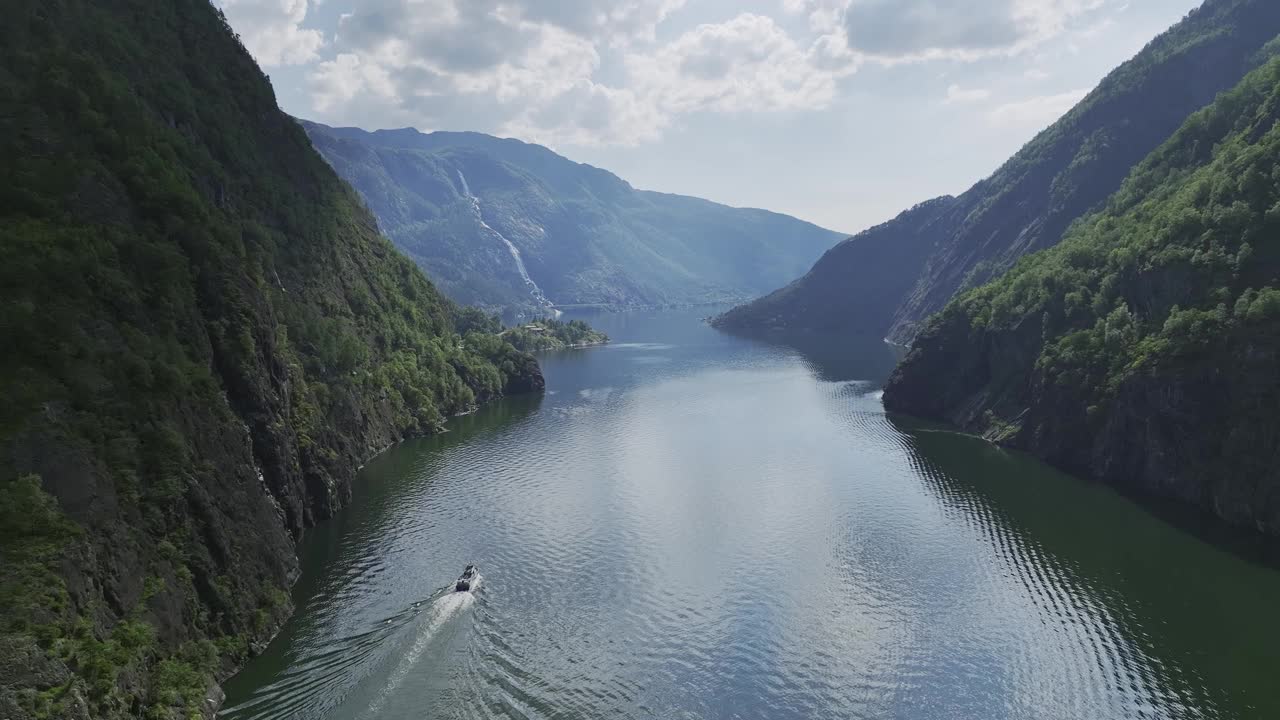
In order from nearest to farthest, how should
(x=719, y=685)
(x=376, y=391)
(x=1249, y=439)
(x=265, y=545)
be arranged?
(x=719, y=685), (x=265, y=545), (x=1249, y=439), (x=376, y=391)

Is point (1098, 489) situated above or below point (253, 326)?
below

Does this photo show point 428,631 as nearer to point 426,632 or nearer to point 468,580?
point 426,632

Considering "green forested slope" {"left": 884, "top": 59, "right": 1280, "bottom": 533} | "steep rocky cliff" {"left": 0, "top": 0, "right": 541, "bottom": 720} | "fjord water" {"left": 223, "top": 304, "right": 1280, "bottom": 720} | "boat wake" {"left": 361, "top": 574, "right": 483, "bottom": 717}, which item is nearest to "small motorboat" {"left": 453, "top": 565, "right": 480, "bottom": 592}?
"boat wake" {"left": 361, "top": 574, "right": 483, "bottom": 717}

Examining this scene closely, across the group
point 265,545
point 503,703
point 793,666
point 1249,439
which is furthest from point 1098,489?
point 265,545

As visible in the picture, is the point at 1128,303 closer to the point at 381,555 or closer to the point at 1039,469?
the point at 1039,469

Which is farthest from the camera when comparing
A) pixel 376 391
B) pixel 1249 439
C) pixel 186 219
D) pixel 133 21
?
pixel 376 391

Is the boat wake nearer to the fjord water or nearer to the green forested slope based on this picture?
the fjord water
